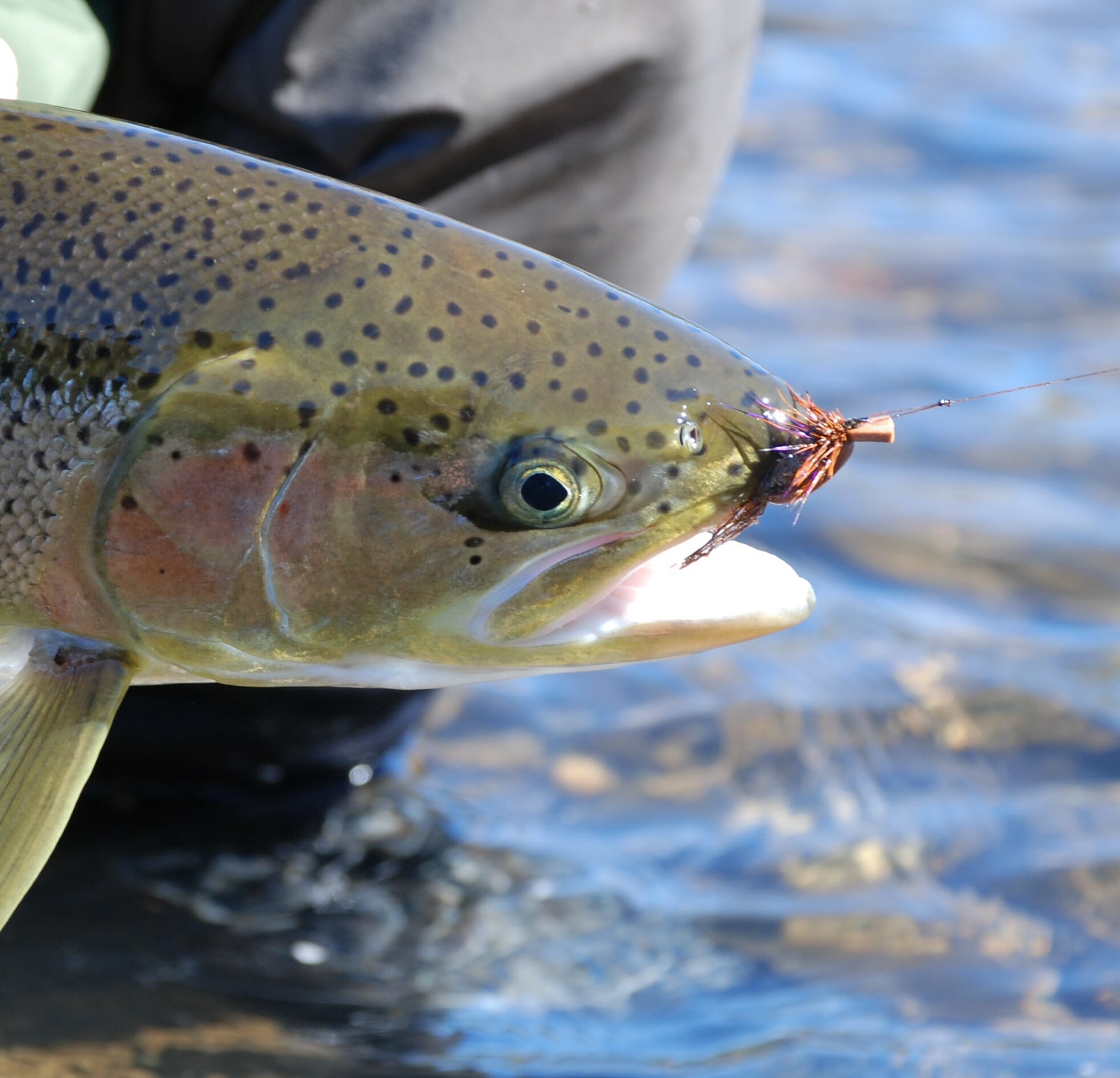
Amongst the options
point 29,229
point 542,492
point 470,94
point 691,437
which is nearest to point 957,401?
point 691,437

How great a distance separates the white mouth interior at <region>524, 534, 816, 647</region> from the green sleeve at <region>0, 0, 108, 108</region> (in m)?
1.27

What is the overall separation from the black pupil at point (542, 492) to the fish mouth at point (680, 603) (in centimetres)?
7

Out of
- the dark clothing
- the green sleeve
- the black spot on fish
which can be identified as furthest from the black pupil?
the dark clothing

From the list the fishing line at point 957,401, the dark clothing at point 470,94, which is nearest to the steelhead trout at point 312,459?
the fishing line at point 957,401

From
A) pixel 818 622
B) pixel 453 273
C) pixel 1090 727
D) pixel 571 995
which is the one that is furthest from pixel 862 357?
pixel 453 273

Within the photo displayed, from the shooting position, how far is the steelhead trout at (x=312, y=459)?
6.87 ft

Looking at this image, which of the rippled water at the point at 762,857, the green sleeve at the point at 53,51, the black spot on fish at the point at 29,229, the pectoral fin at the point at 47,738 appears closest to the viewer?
the pectoral fin at the point at 47,738

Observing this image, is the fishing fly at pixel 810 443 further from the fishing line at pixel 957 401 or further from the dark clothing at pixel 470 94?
the dark clothing at pixel 470 94

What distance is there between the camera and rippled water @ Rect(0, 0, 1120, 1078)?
2.99 metres

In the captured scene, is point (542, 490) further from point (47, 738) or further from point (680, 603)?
point (47, 738)

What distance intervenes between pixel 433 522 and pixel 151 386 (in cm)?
42

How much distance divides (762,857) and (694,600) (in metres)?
1.66

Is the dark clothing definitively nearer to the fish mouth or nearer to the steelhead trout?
the steelhead trout

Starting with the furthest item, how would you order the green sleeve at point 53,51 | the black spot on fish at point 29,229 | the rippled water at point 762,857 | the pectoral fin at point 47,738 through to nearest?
1. the rippled water at point 762,857
2. the green sleeve at point 53,51
3. the black spot on fish at point 29,229
4. the pectoral fin at point 47,738
